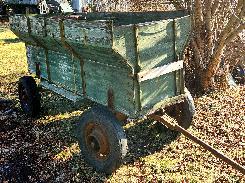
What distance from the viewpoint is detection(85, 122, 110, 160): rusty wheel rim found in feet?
17.0

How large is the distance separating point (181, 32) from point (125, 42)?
47.7 inches

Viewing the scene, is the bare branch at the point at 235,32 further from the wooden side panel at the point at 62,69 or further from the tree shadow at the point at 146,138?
the wooden side panel at the point at 62,69

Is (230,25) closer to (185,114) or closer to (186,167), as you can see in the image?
(185,114)

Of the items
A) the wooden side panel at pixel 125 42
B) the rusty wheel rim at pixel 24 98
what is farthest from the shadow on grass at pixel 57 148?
the wooden side panel at pixel 125 42

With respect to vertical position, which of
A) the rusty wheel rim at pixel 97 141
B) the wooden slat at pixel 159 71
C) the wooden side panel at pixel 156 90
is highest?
the wooden slat at pixel 159 71

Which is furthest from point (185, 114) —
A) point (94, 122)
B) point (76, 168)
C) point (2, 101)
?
point (2, 101)

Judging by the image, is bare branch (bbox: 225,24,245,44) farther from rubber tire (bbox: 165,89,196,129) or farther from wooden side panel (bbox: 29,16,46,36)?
wooden side panel (bbox: 29,16,46,36)

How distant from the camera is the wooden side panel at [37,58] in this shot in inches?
276

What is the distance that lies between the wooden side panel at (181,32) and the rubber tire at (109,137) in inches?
61.8

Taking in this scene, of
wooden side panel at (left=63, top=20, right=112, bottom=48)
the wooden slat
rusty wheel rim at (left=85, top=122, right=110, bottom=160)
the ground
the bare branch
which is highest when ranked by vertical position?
wooden side panel at (left=63, top=20, right=112, bottom=48)

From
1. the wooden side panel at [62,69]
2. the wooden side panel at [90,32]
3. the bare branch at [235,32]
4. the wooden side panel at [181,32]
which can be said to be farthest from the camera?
the bare branch at [235,32]

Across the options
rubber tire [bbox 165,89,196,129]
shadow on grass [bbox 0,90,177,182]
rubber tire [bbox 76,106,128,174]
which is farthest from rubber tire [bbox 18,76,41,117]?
rubber tire [bbox 165,89,196,129]

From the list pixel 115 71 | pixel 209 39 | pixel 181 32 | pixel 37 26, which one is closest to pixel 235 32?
pixel 209 39

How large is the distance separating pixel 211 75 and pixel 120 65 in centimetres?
426
